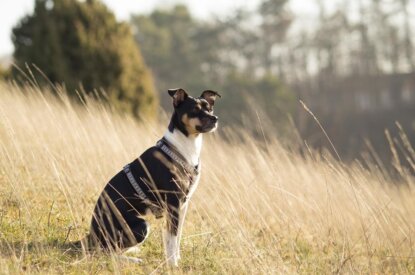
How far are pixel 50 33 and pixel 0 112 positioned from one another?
284 inches

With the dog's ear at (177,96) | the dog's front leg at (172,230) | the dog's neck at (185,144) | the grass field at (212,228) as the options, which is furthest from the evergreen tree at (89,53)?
the dog's front leg at (172,230)

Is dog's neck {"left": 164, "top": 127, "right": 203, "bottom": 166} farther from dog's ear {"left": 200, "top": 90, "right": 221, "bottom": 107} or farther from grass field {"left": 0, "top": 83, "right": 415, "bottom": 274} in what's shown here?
dog's ear {"left": 200, "top": 90, "right": 221, "bottom": 107}

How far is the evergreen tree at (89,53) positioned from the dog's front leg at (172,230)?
6747 millimetres

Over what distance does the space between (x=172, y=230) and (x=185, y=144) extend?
0.66 metres

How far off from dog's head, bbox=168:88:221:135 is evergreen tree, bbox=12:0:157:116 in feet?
20.8

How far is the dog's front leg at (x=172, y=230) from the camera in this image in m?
3.78

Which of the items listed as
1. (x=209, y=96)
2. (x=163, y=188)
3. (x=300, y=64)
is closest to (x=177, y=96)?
(x=209, y=96)

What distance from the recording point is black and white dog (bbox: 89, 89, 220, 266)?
3791 millimetres

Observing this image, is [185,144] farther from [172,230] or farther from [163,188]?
[172,230]

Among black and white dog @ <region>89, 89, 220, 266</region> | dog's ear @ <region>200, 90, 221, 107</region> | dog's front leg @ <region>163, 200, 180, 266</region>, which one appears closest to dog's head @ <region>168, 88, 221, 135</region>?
black and white dog @ <region>89, 89, 220, 266</region>

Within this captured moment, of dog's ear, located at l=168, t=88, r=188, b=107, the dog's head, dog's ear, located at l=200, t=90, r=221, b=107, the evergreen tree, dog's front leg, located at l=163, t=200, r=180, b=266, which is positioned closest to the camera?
dog's front leg, located at l=163, t=200, r=180, b=266

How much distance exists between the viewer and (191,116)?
400 centimetres

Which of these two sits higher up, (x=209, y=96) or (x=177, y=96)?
(x=177, y=96)

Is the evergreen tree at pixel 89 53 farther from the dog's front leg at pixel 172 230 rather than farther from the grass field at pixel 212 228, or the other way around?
the dog's front leg at pixel 172 230
